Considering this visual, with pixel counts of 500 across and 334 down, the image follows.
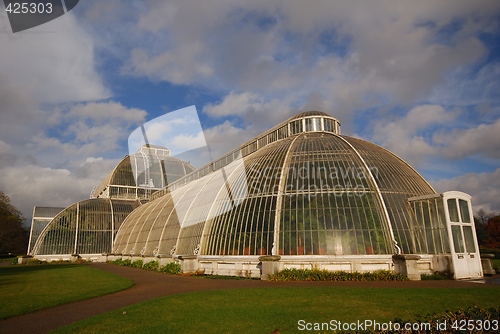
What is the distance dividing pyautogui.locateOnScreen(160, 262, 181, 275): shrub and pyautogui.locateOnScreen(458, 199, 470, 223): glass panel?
932 inches

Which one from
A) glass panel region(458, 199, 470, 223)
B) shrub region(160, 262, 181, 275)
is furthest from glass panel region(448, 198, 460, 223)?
shrub region(160, 262, 181, 275)

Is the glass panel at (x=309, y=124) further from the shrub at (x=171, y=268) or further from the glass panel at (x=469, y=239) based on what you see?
the shrub at (x=171, y=268)

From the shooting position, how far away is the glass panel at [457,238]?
2414 cm

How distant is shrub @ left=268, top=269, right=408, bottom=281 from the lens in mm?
22375

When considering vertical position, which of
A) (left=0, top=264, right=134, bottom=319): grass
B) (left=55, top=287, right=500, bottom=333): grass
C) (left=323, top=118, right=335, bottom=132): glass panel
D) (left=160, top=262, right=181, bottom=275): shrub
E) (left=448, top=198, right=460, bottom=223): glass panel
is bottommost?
(left=55, top=287, right=500, bottom=333): grass

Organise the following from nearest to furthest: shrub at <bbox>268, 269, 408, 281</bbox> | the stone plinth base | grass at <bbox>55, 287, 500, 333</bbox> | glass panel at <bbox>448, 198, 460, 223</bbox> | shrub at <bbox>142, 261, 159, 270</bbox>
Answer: grass at <bbox>55, 287, 500, 333</bbox> → the stone plinth base → shrub at <bbox>268, 269, 408, 281</bbox> → glass panel at <bbox>448, 198, 460, 223</bbox> → shrub at <bbox>142, 261, 159, 270</bbox>

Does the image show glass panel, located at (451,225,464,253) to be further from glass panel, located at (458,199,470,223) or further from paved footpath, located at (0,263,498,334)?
paved footpath, located at (0,263,498,334)

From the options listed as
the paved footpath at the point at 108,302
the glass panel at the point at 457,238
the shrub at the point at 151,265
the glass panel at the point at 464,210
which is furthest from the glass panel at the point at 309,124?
the shrub at the point at 151,265

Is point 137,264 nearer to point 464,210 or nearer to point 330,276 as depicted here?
point 330,276

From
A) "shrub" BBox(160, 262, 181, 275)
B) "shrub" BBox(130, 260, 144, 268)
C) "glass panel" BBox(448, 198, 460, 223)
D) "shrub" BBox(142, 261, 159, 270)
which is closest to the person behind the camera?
"glass panel" BBox(448, 198, 460, 223)

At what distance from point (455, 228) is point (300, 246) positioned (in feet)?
37.4

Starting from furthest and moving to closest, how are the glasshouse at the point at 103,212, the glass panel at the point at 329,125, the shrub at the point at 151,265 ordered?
the glasshouse at the point at 103,212 → the glass panel at the point at 329,125 → the shrub at the point at 151,265

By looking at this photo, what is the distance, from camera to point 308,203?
25.8m

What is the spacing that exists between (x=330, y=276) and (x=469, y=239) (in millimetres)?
11433
